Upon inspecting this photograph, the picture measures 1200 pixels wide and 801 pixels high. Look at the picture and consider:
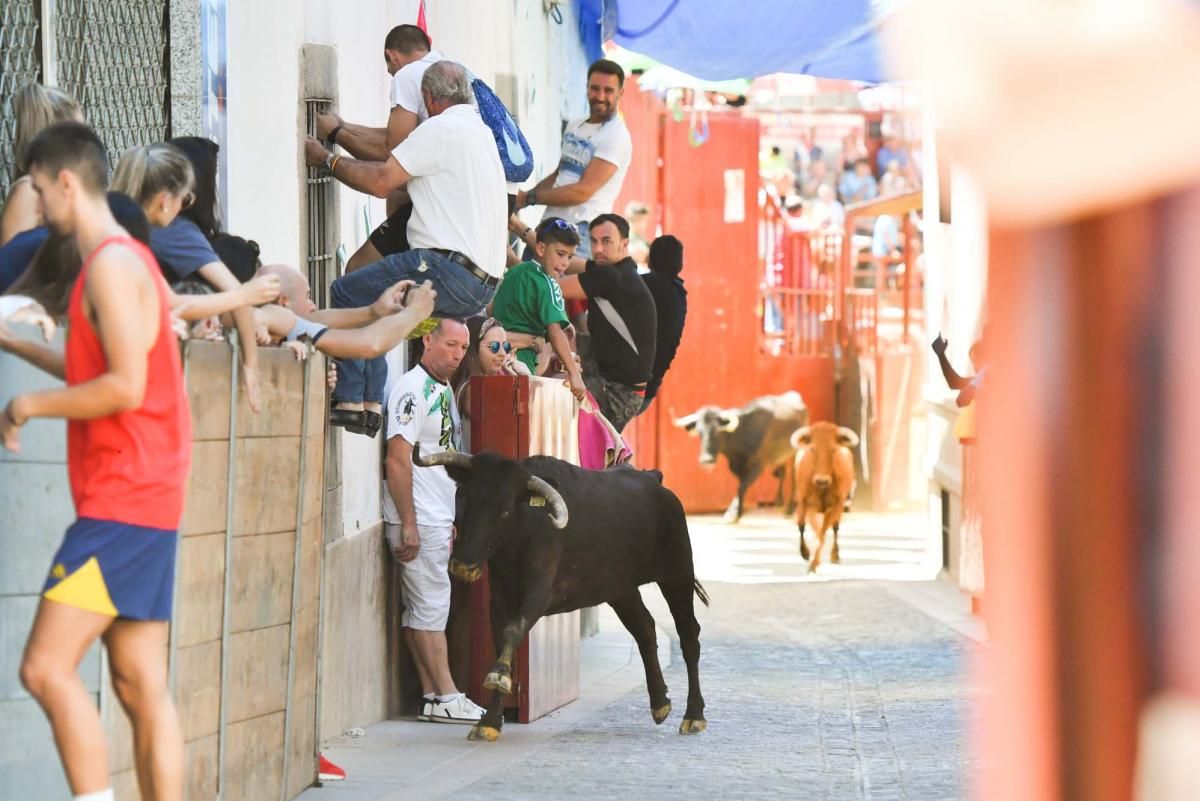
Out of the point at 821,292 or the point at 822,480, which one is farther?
the point at 821,292

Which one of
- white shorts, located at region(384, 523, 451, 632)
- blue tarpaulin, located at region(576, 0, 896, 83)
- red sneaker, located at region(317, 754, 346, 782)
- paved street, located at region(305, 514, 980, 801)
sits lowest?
paved street, located at region(305, 514, 980, 801)

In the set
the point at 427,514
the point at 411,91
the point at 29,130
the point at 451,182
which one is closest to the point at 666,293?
the point at 427,514

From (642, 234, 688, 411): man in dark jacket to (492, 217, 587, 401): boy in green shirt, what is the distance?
1687mm

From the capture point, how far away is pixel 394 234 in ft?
30.8

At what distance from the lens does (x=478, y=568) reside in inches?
376

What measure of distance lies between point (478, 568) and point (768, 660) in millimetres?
4781

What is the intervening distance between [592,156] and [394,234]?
379 cm

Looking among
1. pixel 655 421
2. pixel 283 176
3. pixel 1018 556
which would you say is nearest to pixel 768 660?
pixel 283 176

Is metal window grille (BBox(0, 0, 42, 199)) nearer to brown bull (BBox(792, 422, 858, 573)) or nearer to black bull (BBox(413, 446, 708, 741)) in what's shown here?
black bull (BBox(413, 446, 708, 741))

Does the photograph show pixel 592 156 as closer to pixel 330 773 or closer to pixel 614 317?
pixel 614 317

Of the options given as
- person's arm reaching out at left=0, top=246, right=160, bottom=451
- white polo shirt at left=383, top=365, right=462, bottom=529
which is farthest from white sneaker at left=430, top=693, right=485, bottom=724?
person's arm reaching out at left=0, top=246, right=160, bottom=451

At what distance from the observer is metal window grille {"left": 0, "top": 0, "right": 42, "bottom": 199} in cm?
699

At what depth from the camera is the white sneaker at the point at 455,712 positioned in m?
10.6

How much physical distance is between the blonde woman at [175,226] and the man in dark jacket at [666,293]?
6938 mm
